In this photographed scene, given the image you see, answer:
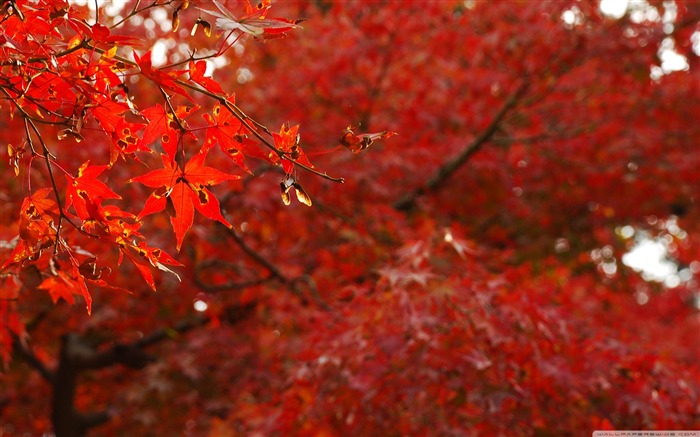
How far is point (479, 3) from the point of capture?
6398 mm

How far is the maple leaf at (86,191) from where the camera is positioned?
1783 millimetres

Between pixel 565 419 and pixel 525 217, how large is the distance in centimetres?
399

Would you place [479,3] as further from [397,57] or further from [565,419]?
[565,419]

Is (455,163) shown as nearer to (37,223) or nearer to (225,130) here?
(225,130)

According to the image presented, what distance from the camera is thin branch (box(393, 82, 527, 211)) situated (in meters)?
5.85

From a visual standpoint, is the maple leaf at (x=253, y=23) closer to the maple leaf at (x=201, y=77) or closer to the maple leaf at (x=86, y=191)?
the maple leaf at (x=201, y=77)

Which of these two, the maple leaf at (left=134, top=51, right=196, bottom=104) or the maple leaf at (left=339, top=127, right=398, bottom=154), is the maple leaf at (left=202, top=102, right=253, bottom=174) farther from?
the maple leaf at (left=339, top=127, right=398, bottom=154)

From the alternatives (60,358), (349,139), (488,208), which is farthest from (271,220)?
(349,139)

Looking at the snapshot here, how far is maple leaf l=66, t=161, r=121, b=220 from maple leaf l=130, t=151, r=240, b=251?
0.48ft

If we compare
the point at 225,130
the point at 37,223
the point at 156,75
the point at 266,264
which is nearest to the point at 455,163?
the point at 266,264

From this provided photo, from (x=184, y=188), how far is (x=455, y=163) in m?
4.65

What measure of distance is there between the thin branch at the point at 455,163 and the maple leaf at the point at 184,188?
14.5 feet

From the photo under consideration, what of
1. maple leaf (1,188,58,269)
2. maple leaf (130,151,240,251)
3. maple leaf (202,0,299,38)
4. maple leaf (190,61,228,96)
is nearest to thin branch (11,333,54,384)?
maple leaf (1,188,58,269)

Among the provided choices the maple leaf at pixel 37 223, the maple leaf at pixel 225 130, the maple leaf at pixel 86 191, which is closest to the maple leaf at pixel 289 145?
the maple leaf at pixel 225 130
